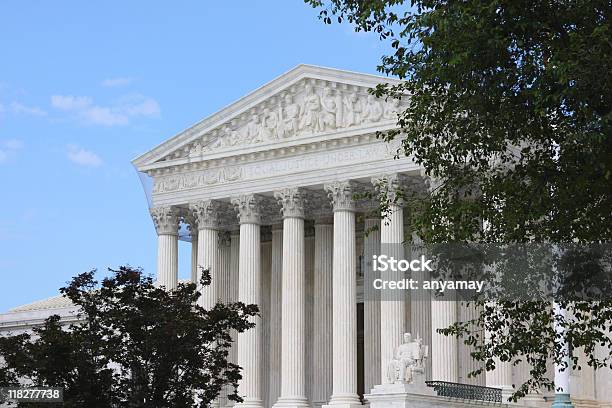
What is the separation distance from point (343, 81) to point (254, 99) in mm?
4602

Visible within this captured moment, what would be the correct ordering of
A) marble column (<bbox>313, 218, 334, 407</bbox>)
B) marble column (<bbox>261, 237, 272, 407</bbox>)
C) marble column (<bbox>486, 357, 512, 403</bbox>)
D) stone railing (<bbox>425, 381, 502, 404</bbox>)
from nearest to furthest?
1. stone railing (<bbox>425, 381, 502, 404</bbox>)
2. marble column (<bbox>486, 357, 512, 403</bbox>)
3. marble column (<bbox>313, 218, 334, 407</bbox>)
4. marble column (<bbox>261, 237, 272, 407</bbox>)

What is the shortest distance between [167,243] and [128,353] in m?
25.1

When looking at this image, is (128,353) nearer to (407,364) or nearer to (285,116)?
(407,364)

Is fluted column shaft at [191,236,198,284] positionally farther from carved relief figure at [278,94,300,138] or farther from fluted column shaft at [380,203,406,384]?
fluted column shaft at [380,203,406,384]

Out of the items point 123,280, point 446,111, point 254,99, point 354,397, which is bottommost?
point 354,397

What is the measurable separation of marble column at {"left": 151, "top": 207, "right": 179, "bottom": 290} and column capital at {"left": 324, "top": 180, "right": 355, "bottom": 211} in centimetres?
844

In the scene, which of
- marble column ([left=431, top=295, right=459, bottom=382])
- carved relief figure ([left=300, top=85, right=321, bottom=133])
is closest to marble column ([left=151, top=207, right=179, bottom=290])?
carved relief figure ([left=300, top=85, right=321, bottom=133])

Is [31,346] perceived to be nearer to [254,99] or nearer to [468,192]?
[468,192]

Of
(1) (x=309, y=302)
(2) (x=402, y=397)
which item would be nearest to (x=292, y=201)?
(1) (x=309, y=302)

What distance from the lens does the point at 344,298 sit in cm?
5022

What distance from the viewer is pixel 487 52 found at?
21156mm

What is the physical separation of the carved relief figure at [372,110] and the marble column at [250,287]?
642 cm

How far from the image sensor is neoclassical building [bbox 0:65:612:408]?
162 ft

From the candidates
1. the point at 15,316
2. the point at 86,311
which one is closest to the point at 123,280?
the point at 86,311
